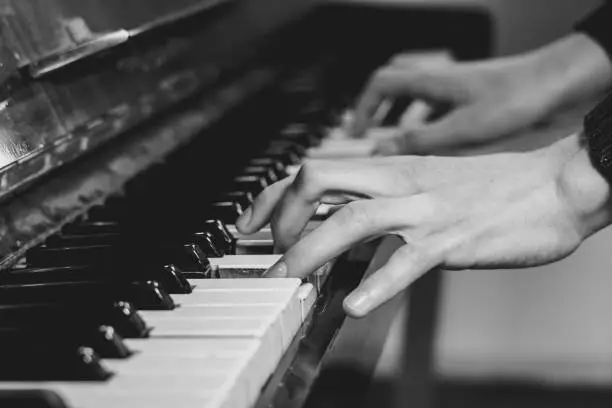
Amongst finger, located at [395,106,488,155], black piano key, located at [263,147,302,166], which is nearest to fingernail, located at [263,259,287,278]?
Answer: black piano key, located at [263,147,302,166]

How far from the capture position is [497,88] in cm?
141

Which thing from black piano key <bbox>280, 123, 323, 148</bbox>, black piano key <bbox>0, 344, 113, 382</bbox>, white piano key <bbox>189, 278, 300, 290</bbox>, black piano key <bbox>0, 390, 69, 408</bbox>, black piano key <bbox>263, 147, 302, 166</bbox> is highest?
black piano key <bbox>0, 390, 69, 408</bbox>

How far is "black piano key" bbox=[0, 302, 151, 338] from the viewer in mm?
657

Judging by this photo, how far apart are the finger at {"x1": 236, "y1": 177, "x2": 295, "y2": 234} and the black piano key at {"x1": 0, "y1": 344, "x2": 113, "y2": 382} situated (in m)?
0.29

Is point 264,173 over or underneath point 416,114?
over

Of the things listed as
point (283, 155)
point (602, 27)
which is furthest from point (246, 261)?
point (602, 27)

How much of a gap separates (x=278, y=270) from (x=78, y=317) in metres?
0.18

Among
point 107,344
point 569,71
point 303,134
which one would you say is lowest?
point 569,71

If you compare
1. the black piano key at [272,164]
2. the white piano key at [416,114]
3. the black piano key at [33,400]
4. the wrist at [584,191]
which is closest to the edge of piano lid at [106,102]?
the black piano key at [272,164]

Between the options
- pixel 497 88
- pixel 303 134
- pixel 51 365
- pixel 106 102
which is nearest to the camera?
pixel 51 365

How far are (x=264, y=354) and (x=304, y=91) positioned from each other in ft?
2.94

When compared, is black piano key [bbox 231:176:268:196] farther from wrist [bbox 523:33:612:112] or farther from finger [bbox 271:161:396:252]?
wrist [bbox 523:33:612:112]

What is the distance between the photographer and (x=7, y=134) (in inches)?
32.0

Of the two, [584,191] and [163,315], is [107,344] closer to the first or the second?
[163,315]
